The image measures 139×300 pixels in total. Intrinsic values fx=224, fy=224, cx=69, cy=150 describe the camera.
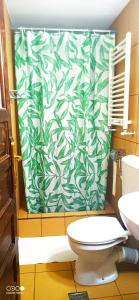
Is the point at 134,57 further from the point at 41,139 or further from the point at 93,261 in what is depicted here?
the point at 93,261

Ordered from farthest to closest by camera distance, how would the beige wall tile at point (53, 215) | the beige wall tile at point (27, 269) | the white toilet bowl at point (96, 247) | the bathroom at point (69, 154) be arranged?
the beige wall tile at point (53, 215), the beige wall tile at point (27, 269), the bathroom at point (69, 154), the white toilet bowl at point (96, 247)

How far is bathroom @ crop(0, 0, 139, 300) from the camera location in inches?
61.5

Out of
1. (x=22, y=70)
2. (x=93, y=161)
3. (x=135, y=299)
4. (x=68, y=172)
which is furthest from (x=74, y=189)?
(x=22, y=70)

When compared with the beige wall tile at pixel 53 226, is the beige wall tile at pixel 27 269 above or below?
below

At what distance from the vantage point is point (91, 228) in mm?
1560

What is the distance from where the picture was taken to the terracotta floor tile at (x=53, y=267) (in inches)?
67.5

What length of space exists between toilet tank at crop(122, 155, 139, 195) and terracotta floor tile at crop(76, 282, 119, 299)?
0.67 meters

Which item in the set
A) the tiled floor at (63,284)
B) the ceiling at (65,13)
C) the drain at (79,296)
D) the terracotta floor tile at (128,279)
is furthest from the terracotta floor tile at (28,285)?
the ceiling at (65,13)

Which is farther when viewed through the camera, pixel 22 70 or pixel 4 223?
pixel 22 70

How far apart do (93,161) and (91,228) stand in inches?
36.3

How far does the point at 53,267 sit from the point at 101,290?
15.9 inches

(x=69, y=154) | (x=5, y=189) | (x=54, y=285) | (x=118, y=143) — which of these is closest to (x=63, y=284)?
(x=54, y=285)

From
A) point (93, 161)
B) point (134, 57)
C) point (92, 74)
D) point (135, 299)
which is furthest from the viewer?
point (93, 161)

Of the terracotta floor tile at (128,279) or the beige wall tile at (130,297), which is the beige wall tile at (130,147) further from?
→ the beige wall tile at (130,297)
